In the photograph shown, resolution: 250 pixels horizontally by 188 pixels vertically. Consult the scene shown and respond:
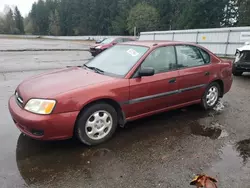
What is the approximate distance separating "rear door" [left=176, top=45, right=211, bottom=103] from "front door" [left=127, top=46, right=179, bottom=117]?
0.17 m

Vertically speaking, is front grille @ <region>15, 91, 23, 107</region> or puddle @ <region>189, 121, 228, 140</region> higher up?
front grille @ <region>15, 91, 23, 107</region>

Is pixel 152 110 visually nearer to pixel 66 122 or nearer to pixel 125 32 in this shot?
pixel 66 122

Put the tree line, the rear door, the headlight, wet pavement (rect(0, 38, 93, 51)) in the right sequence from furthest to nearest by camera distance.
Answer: the tree line → wet pavement (rect(0, 38, 93, 51)) → the rear door → the headlight

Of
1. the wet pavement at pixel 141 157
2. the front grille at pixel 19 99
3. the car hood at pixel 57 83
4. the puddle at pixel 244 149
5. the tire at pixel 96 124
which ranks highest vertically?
the car hood at pixel 57 83

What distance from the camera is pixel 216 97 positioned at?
522 cm

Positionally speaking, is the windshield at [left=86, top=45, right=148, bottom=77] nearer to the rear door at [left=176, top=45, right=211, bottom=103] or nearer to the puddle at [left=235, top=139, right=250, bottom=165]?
the rear door at [left=176, top=45, right=211, bottom=103]

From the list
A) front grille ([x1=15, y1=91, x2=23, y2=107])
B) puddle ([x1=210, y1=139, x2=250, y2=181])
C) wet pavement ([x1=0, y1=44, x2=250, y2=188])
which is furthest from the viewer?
front grille ([x1=15, y1=91, x2=23, y2=107])

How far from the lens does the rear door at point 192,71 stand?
4.43 m

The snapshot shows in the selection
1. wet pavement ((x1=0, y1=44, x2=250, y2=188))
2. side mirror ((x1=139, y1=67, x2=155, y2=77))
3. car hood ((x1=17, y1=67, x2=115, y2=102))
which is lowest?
wet pavement ((x1=0, y1=44, x2=250, y2=188))

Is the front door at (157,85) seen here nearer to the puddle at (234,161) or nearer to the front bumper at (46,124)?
the front bumper at (46,124)

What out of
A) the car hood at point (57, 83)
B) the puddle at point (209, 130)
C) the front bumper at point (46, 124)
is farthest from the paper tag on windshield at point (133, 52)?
the puddle at point (209, 130)

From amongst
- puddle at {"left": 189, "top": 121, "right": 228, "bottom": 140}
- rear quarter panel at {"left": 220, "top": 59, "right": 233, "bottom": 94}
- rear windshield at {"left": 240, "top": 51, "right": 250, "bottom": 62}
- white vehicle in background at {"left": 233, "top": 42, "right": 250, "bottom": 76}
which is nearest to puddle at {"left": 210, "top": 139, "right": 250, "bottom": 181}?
puddle at {"left": 189, "top": 121, "right": 228, "bottom": 140}

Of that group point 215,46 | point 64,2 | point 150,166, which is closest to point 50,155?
point 150,166

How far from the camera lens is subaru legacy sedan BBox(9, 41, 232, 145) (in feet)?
10.2
